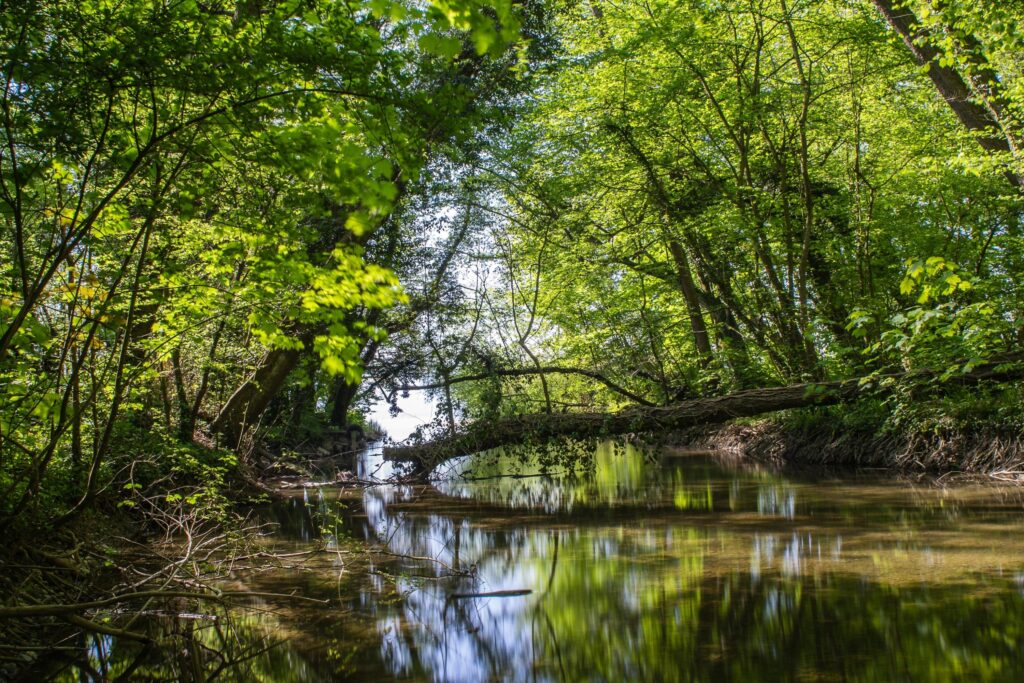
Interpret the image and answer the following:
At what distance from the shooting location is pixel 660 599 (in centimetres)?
486

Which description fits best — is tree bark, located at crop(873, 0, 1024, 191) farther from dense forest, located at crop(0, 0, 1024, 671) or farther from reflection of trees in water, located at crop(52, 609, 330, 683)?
reflection of trees in water, located at crop(52, 609, 330, 683)

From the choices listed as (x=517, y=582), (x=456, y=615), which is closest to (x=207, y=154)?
(x=456, y=615)

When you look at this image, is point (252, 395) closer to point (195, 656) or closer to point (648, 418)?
point (648, 418)

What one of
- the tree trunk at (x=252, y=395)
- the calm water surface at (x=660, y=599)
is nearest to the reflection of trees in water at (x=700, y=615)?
the calm water surface at (x=660, y=599)

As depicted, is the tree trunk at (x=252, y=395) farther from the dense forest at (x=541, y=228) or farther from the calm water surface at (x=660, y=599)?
the calm water surface at (x=660, y=599)

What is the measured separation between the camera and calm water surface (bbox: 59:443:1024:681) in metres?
3.78

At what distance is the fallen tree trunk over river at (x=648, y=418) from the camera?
10.0 m

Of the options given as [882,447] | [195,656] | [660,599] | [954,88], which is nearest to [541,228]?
[954,88]

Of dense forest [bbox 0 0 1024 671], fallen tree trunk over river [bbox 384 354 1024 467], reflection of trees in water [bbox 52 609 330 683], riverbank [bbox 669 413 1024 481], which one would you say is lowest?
reflection of trees in water [bbox 52 609 330 683]

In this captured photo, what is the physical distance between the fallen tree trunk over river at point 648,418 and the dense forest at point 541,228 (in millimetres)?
57

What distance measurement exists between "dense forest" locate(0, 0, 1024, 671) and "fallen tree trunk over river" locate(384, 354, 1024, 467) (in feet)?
0.19

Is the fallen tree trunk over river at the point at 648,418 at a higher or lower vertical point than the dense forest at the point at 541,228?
lower

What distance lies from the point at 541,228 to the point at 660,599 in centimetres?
907

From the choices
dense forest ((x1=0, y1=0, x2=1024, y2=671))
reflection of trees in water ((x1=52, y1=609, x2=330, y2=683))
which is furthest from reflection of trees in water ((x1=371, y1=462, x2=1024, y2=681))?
dense forest ((x1=0, y1=0, x2=1024, y2=671))
